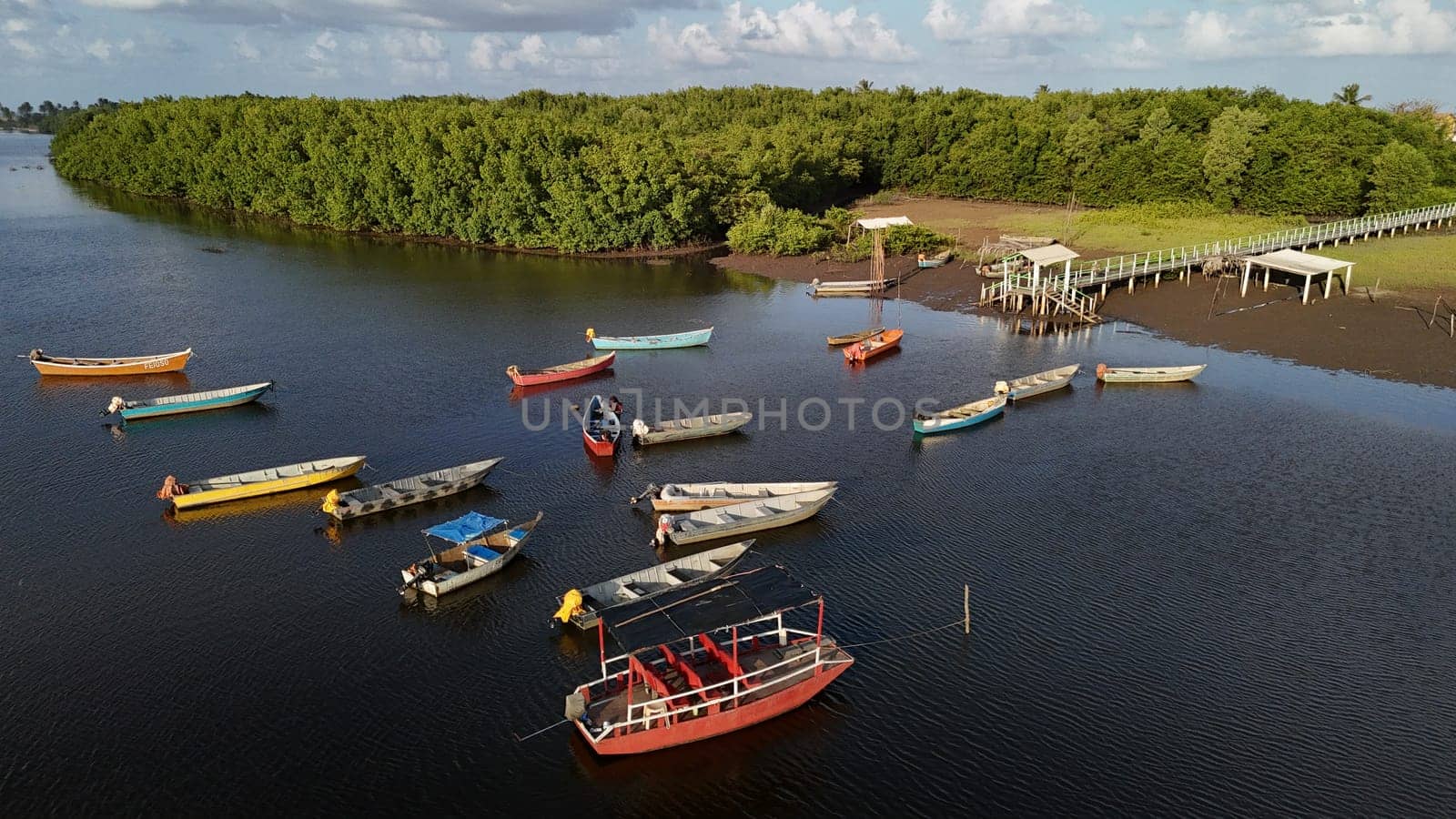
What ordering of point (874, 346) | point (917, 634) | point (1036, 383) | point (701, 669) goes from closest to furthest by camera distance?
point (701, 669)
point (917, 634)
point (1036, 383)
point (874, 346)

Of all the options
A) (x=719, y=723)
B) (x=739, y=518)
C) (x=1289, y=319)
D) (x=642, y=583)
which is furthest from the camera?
(x=1289, y=319)

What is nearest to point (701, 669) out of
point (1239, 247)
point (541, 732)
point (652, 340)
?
point (541, 732)

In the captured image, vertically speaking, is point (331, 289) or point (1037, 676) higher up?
point (331, 289)

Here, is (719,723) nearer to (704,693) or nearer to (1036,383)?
(704,693)

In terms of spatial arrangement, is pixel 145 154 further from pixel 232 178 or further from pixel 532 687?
pixel 532 687

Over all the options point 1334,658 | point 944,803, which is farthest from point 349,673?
Answer: point 1334,658

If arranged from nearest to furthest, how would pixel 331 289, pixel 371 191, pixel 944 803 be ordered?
pixel 944 803, pixel 331 289, pixel 371 191

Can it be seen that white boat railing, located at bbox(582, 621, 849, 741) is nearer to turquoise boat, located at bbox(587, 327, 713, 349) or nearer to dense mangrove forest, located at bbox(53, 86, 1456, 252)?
turquoise boat, located at bbox(587, 327, 713, 349)
